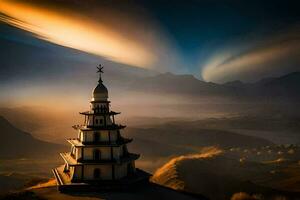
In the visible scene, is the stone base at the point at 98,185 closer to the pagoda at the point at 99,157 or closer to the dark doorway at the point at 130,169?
the pagoda at the point at 99,157

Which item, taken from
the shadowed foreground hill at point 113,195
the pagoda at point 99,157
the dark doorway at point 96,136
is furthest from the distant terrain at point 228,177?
the dark doorway at point 96,136

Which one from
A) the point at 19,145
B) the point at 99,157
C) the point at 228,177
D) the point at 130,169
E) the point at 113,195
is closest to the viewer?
the point at 113,195

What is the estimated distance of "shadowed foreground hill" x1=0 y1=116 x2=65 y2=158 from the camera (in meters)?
94.5

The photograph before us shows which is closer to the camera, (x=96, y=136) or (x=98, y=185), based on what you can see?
(x=98, y=185)

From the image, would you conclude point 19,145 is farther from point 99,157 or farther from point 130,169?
point 99,157

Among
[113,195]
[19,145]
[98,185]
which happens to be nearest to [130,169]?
[98,185]

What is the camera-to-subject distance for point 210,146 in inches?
4663

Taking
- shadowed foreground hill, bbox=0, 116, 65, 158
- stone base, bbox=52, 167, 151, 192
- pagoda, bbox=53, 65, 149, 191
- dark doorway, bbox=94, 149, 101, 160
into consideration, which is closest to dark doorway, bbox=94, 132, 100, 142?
pagoda, bbox=53, 65, 149, 191

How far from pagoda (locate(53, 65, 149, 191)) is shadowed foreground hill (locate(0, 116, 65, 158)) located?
239 feet

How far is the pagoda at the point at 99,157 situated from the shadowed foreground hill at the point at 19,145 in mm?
72791

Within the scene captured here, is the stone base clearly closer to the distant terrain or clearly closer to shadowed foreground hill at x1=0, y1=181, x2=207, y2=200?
shadowed foreground hill at x1=0, y1=181, x2=207, y2=200

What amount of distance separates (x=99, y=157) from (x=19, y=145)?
85.1m

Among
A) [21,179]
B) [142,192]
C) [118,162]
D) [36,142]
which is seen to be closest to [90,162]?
[118,162]

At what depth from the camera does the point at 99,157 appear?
26656mm
